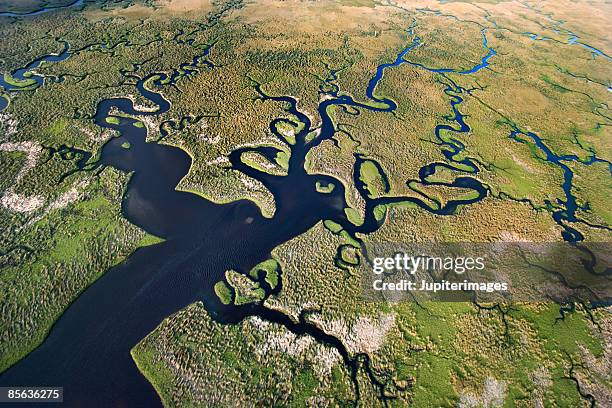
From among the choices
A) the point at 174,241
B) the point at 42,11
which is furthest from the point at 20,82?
the point at 174,241

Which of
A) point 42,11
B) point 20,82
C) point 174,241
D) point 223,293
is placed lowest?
point 223,293

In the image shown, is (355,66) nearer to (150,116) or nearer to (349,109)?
(349,109)

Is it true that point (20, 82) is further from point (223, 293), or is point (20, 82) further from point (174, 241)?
point (223, 293)

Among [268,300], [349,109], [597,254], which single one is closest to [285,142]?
[349,109]

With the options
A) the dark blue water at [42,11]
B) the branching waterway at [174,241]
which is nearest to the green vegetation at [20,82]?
the branching waterway at [174,241]

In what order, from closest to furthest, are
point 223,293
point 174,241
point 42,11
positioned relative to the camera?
1. point 223,293
2. point 174,241
3. point 42,11

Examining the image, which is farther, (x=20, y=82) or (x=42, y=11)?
(x=42, y=11)

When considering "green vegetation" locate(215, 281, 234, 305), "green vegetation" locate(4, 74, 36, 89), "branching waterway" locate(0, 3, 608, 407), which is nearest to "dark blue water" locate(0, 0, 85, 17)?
"green vegetation" locate(4, 74, 36, 89)

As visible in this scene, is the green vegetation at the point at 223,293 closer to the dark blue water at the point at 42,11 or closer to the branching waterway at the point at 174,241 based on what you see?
the branching waterway at the point at 174,241

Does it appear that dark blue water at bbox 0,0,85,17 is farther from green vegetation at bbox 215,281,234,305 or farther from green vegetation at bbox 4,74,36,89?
green vegetation at bbox 215,281,234,305
